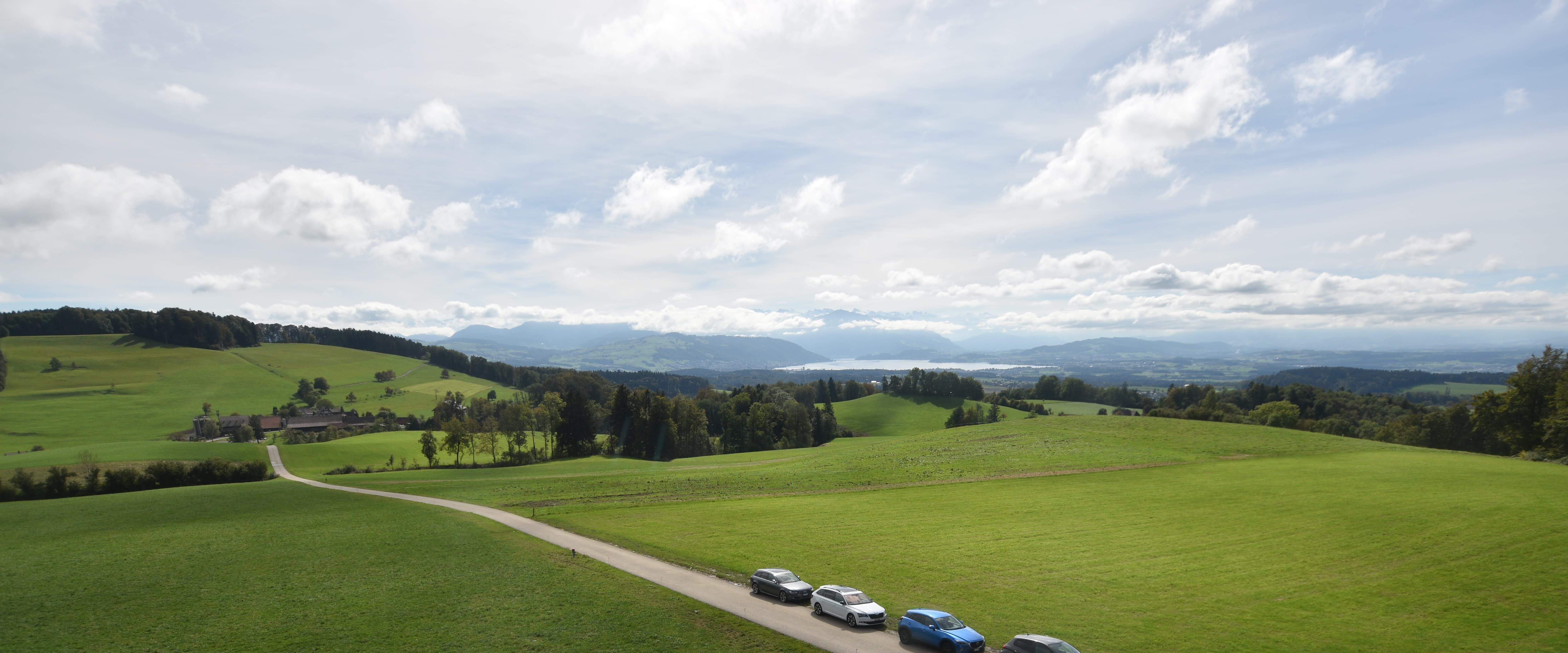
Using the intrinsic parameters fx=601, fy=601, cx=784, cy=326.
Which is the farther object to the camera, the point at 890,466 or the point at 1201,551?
the point at 890,466

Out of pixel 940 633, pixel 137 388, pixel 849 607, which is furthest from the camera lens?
pixel 137 388

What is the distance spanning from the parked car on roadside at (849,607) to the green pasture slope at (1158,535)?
A: 7.87ft

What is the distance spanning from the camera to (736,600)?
82.3 ft

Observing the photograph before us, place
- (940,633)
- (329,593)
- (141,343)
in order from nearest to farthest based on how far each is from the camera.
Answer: (940,633)
(329,593)
(141,343)

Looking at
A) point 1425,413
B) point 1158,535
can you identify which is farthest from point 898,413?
point 1158,535

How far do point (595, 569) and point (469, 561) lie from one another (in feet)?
23.6

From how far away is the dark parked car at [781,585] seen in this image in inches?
964

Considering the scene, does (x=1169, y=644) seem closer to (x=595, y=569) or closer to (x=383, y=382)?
(x=595, y=569)

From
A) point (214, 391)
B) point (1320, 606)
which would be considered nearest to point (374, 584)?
point (1320, 606)

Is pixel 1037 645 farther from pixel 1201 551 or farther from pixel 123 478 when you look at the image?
pixel 123 478

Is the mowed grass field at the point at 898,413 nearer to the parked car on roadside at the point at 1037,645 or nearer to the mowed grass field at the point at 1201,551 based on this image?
the mowed grass field at the point at 1201,551

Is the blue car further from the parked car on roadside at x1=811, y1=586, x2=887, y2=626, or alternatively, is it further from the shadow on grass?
the shadow on grass

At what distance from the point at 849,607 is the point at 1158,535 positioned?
73.2 ft

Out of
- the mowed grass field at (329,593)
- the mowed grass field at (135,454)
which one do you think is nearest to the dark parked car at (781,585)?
the mowed grass field at (329,593)
